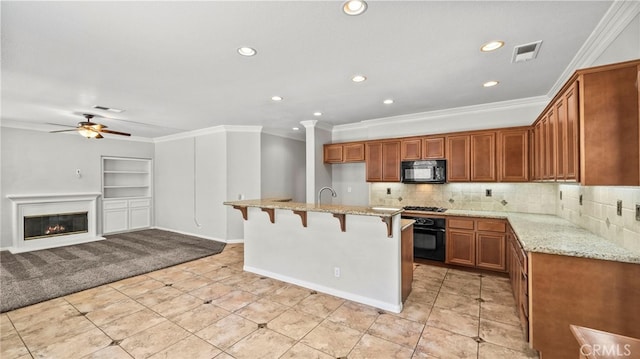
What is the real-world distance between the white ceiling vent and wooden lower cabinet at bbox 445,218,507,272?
2192mm

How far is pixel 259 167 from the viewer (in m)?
6.06

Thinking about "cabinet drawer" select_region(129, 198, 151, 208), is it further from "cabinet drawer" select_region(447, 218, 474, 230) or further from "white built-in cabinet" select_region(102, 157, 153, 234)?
"cabinet drawer" select_region(447, 218, 474, 230)

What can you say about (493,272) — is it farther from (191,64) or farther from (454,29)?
(191,64)

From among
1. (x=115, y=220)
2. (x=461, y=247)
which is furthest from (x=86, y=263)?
(x=461, y=247)

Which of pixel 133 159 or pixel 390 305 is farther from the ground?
pixel 133 159

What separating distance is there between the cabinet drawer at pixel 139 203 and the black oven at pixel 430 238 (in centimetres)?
707

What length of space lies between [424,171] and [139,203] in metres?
7.38

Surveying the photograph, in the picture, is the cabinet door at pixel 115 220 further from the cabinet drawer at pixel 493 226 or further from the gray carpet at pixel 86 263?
the cabinet drawer at pixel 493 226

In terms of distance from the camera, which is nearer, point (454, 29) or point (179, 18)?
point (179, 18)

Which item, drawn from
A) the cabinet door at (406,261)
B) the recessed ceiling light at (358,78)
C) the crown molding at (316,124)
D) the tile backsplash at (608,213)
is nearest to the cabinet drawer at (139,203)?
the crown molding at (316,124)

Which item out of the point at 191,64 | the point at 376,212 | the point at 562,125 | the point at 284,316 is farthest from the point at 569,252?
the point at 191,64

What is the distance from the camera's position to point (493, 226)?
3809 millimetres

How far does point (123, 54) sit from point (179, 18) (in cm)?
99

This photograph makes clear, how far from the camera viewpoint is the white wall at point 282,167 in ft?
20.4
